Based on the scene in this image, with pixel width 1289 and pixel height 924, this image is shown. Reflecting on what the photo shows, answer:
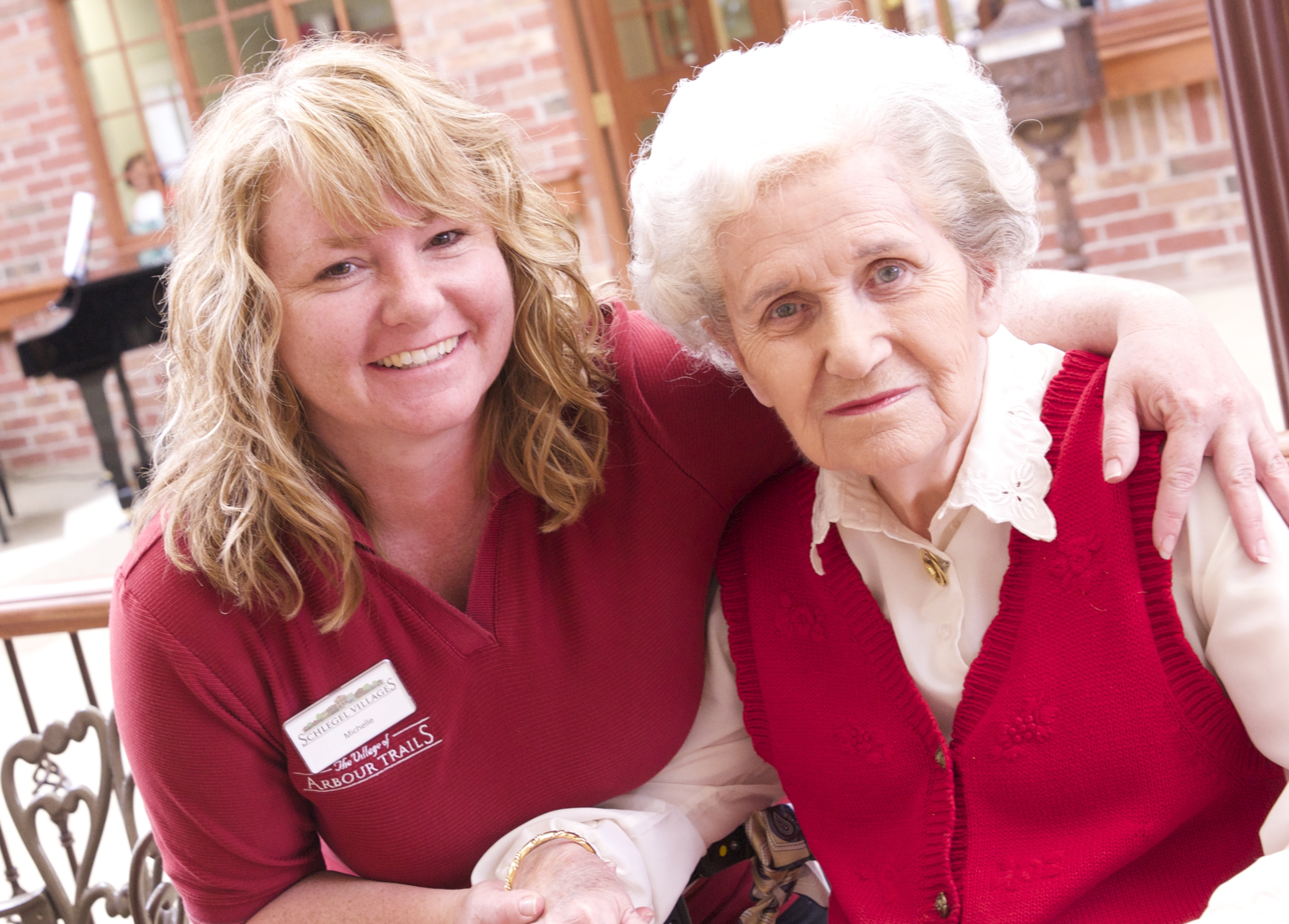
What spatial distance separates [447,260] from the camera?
1339 millimetres

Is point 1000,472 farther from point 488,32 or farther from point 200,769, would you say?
point 488,32

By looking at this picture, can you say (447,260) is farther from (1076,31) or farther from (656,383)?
(1076,31)

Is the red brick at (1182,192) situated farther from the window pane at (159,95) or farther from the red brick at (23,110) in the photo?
the red brick at (23,110)

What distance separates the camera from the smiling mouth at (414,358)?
4.33ft

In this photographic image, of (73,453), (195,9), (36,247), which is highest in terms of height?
(195,9)

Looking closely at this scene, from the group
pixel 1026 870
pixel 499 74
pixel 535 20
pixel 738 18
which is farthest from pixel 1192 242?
pixel 1026 870

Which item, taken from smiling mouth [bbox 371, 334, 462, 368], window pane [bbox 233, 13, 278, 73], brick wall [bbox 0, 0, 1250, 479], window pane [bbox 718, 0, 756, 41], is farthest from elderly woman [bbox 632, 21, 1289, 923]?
window pane [bbox 233, 13, 278, 73]

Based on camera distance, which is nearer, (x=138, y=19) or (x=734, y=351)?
(x=734, y=351)

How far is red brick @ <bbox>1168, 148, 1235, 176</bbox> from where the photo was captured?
5328 millimetres

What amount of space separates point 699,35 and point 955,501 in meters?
5.36

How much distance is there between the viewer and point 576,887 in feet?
4.43

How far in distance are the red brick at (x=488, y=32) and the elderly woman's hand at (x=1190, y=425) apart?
214 inches

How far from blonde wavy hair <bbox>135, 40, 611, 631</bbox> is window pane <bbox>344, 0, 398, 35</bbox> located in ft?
19.6

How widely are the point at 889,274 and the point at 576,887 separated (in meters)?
0.77
